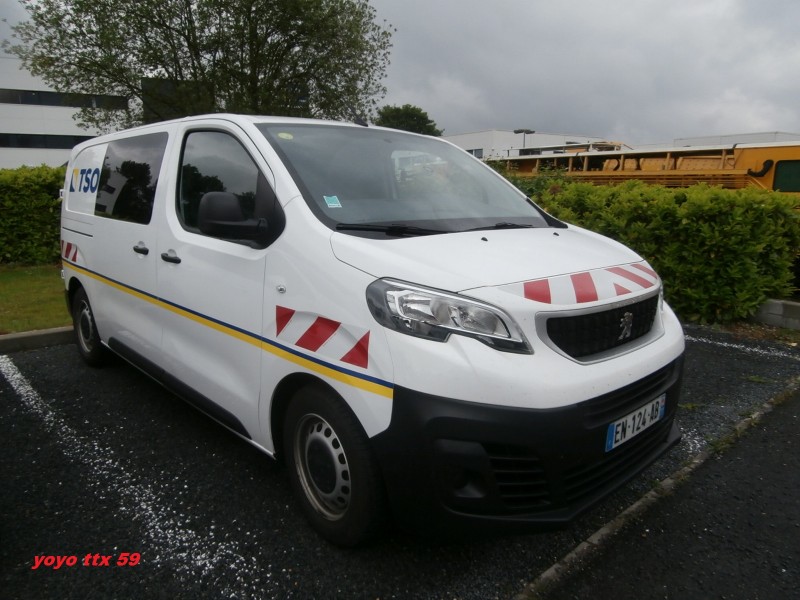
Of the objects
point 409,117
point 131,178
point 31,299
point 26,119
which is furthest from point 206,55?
point 409,117

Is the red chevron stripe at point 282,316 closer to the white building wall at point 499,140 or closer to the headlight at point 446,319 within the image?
the headlight at point 446,319

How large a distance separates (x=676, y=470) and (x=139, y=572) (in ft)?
8.60

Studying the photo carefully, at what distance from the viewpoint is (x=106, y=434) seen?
3.30 m

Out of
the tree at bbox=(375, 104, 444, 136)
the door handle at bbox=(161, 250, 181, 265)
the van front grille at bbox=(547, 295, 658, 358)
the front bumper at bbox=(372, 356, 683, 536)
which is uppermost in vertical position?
the tree at bbox=(375, 104, 444, 136)

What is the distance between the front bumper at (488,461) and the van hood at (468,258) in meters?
0.43

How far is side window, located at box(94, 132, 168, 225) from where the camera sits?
3289mm

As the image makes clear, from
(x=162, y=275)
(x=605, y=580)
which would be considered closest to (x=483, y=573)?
(x=605, y=580)

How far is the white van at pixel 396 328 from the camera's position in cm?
180

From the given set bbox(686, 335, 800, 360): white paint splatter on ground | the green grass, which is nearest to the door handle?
the green grass

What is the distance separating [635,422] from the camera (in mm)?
2107

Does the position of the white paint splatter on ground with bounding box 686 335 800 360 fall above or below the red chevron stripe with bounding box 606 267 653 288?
below

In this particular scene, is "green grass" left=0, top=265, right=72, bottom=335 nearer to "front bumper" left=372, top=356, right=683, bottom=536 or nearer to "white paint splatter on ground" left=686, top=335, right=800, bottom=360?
"front bumper" left=372, top=356, right=683, bottom=536

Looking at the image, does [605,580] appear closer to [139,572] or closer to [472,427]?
[472,427]

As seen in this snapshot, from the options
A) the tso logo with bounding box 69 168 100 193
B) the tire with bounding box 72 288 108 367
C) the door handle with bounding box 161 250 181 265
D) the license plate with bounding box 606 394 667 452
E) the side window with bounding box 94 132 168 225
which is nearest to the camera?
the license plate with bounding box 606 394 667 452
